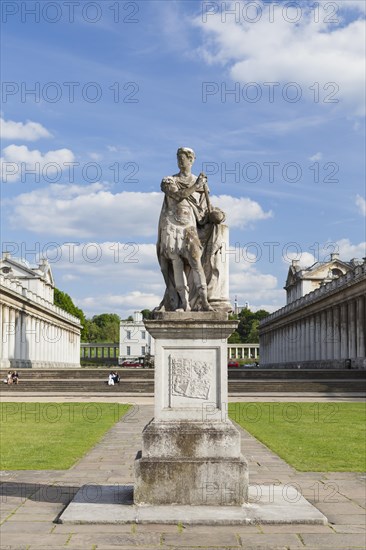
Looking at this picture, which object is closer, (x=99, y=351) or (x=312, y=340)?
(x=312, y=340)

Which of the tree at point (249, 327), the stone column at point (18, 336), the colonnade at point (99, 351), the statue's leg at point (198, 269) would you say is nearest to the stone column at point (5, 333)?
the stone column at point (18, 336)

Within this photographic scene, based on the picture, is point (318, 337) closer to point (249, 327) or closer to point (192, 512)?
point (192, 512)

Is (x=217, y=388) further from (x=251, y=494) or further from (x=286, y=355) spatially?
(x=286, y=355)

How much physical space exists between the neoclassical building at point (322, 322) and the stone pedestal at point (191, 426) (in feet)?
178

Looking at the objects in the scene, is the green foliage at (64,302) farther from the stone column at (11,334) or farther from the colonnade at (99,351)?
the stone column at (11,334)

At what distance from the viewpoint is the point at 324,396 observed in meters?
39.2

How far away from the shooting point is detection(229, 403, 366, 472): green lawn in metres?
14.8

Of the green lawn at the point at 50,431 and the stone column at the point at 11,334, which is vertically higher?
the stone column at the point at 11,334

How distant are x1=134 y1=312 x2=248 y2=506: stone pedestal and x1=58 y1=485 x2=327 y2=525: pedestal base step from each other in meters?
0.26

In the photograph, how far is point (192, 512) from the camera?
895 cm

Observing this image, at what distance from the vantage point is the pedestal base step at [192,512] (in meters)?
8.61

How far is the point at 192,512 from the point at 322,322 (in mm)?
75831

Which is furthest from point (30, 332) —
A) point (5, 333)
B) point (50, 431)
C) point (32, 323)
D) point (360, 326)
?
point (50, 431)

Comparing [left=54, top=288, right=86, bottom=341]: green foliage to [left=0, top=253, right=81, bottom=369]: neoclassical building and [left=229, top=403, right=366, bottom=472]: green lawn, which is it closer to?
[left=0, top=253, right=81, bottom=369]: neoclassical building
